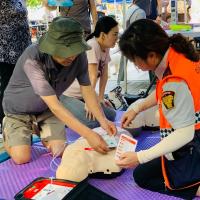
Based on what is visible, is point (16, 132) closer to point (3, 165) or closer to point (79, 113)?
point (3, 165)

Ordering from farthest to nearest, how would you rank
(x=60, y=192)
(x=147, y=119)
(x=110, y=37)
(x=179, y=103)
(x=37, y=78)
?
(x=110, y=37) → (x=147, y=119) → (x=37, y=78) → (x=60, y=192) → (x=179, y=103)

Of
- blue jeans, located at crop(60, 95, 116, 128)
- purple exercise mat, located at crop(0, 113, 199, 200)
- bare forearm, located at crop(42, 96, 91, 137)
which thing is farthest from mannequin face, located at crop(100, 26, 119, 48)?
bare forearm, located at crop(42, 96, 91, 137)

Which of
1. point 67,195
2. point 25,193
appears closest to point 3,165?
point 25,193

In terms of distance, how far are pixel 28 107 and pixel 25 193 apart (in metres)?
0.66

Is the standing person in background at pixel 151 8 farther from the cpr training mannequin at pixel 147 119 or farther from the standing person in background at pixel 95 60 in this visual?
the cpr training mannequin at pixel 147 119

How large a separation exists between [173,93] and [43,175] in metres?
0.91

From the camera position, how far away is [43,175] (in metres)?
1.93

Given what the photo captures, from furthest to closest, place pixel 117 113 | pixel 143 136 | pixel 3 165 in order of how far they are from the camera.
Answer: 1. pixel 117 113
2. pixel 143 136
3. pixel 3 165

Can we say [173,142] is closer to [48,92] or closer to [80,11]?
[48,92]

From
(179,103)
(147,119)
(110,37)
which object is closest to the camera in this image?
(179,103)

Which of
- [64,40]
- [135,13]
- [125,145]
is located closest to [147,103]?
[125,145]

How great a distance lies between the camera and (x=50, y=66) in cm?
192

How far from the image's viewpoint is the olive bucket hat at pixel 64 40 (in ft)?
5.75

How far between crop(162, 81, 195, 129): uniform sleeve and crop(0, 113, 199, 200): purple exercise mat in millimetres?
434
